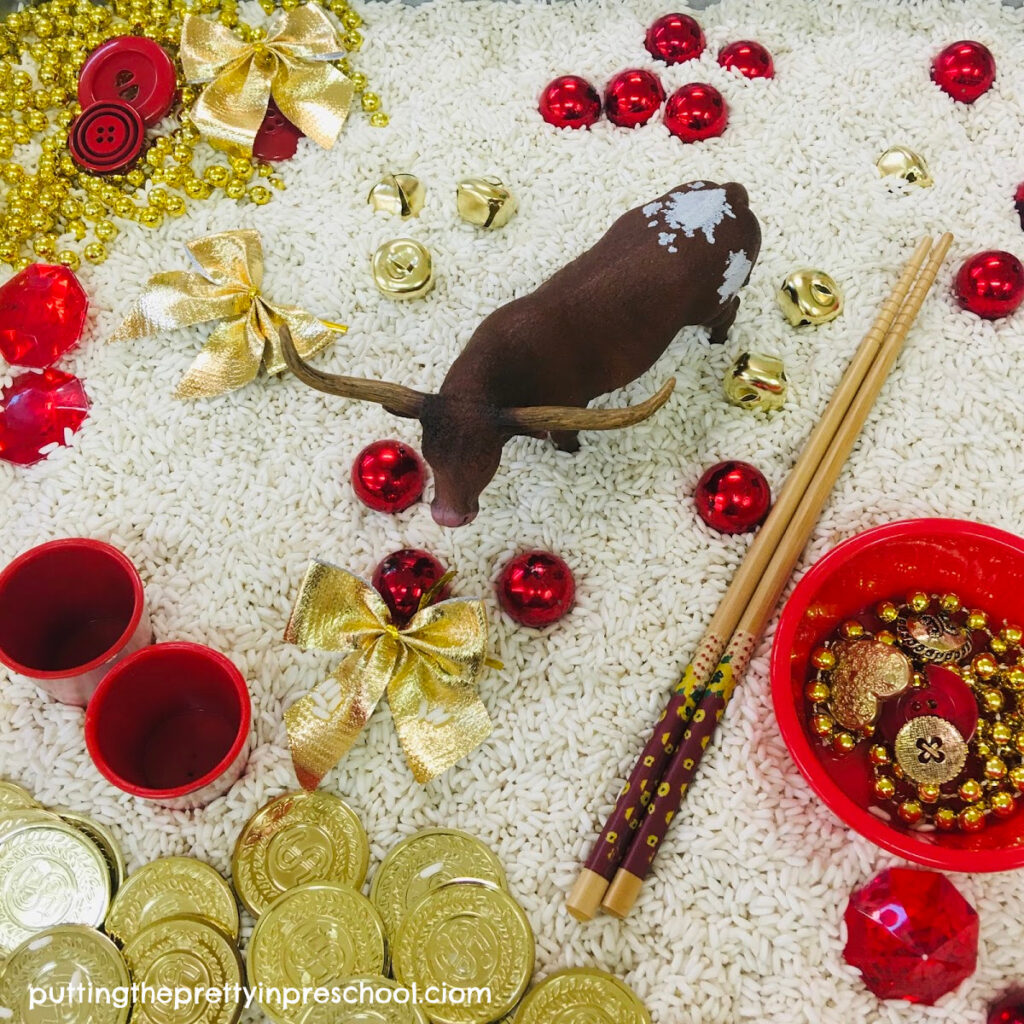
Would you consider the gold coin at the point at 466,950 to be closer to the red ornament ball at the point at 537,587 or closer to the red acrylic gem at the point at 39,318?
the red ornament ball at the point at 537,587

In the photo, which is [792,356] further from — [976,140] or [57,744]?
[57,744]

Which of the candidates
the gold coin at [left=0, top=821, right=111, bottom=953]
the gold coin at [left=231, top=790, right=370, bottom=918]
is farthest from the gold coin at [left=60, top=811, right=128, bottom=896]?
the gold coin at [left=231, top=790, right=370, bottom=918]

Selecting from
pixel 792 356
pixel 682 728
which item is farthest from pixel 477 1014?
pixel 792 356

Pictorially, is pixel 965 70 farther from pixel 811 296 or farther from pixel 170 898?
pixel 170 898

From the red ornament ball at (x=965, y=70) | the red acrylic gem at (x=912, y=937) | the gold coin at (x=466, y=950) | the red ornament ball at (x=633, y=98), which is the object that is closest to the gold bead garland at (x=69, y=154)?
the red ornament ball at (x=633, y=98)

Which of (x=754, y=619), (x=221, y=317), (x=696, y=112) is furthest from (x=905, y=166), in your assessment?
(x=221, y=317)

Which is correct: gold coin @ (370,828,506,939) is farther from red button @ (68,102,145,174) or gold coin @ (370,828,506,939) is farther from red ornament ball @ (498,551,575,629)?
red button @ (68,102,145,174)

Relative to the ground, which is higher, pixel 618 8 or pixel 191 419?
Result: pixel 618 8
